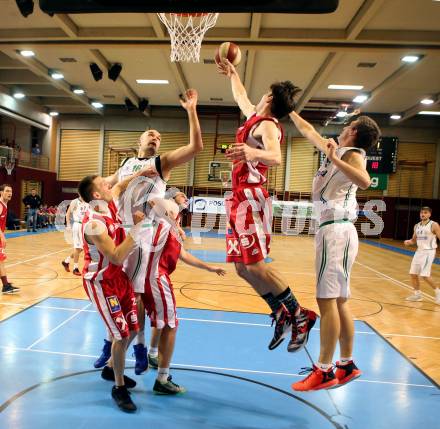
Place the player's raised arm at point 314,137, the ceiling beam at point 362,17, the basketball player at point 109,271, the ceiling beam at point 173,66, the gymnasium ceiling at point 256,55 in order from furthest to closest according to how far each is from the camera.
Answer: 1. the gymnasium ceiling at point 256,55
2. the ceiling beam at point 173,66
3. the ceiling beam at point 362,17
4. the basketball player at point 109,271
5. the player's raised arm at point 314,137

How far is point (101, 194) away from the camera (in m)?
3.36

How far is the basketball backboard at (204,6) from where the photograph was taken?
10.7ft

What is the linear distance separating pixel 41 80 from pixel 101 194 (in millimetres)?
17198

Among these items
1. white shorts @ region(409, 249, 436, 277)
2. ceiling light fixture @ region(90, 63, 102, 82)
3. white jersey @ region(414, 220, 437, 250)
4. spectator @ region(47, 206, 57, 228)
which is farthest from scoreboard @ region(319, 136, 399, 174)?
spectator @ region(47, 206, 57, 228)

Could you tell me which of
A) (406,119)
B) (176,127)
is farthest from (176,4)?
(406,119)

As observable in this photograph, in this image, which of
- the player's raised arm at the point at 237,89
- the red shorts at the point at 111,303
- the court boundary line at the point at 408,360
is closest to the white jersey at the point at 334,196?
the player's raised arm at the point at 237,89

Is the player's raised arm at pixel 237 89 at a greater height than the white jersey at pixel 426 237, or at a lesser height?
greater

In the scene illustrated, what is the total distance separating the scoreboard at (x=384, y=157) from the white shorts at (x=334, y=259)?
62.5ft

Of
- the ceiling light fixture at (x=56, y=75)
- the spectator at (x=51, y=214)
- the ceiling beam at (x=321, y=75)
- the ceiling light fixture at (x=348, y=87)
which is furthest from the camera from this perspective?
the spectator at (x=51, y=214)

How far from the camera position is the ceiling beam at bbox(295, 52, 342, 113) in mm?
13289

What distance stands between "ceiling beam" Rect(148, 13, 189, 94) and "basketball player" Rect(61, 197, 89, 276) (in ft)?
16.4

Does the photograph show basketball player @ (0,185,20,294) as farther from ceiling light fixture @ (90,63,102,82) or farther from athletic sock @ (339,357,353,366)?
ceiling light fixture @ (90,63,102,82)

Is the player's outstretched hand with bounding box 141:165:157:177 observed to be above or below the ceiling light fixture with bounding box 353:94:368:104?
below

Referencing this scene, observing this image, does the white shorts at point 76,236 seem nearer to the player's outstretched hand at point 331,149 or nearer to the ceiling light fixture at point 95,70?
the player's outstretched hand at point 331,149
